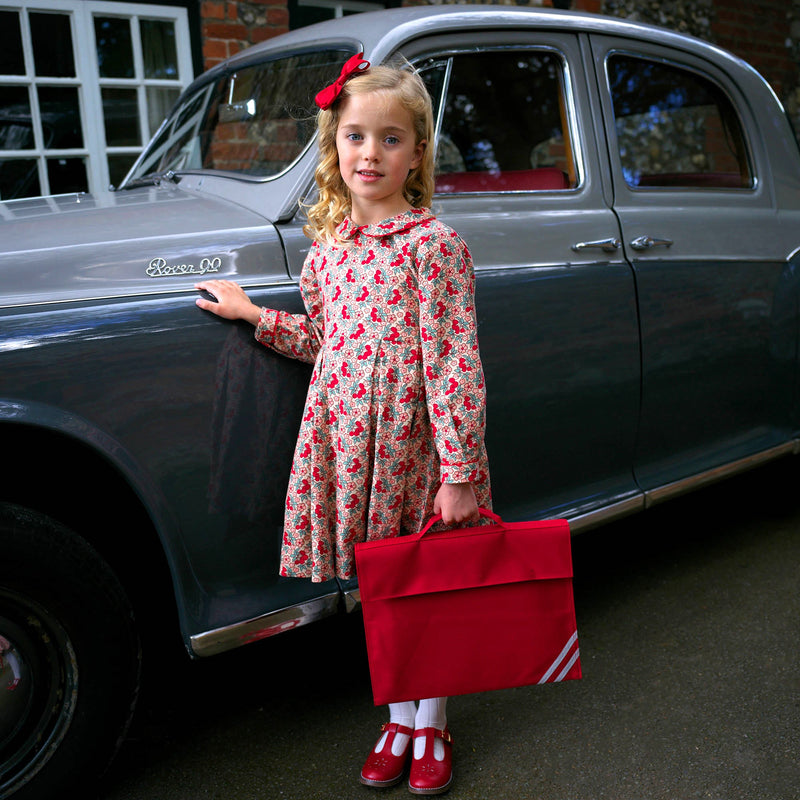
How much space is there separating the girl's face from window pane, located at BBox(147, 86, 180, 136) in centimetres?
362

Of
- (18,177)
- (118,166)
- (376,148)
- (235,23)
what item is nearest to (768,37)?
(235,23)

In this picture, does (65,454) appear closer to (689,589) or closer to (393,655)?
(393,655)

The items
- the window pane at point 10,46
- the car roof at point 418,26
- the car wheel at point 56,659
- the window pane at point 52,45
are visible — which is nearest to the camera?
the car wheel at point 56,659

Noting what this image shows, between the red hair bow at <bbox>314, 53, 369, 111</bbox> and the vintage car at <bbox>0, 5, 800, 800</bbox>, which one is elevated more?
the red hair bow at <bbox>314, 53, 369, 111</bbox>

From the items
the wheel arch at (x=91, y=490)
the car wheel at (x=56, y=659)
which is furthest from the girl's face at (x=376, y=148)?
the car wheel at (x=56, y=659)

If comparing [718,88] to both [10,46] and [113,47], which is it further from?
[10,46]

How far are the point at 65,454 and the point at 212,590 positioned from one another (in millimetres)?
413

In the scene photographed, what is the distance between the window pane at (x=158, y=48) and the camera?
497cm

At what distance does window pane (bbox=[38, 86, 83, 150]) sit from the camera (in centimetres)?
473

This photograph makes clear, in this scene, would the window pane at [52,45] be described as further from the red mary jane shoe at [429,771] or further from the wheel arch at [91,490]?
the red mary jane shoe at [429,771]

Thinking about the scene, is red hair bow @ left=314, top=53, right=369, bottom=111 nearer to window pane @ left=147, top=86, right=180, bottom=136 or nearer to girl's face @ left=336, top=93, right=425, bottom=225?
girl's face @ left=336, top=93, right=425, bottom=225

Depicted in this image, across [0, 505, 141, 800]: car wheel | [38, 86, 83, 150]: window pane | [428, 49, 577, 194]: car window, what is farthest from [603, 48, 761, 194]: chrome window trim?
[38, 86, 83, 150]: window pane

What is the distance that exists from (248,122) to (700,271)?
139cm

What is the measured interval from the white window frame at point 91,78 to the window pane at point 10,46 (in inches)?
1.3
